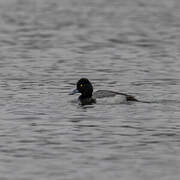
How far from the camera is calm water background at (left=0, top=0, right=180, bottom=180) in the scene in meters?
15.0

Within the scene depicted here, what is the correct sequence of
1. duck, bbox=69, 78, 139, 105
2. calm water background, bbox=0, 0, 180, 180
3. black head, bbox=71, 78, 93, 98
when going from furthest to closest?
black head, bbox=71, 78, 93, 98 < duck, bbox=69, 78, 139, 105 < calm water background, bbox=0, 0, 180, 180

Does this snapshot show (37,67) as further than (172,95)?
Yes

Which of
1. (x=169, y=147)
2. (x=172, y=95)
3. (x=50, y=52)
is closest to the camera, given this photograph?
(x=169, y=147)

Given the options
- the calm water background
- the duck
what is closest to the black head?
the duck

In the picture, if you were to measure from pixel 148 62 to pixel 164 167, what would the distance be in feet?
56.6

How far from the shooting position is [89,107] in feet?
71.9

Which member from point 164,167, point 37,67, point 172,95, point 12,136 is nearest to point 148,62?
point 37,67

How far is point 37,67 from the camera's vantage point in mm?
30359

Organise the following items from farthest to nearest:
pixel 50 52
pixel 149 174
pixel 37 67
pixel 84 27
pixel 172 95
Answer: pixel 84 27 < pixel 50 52 < pixel 37 67 < pixel 172 95 < pixel 149 174

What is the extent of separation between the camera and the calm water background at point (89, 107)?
1502cm

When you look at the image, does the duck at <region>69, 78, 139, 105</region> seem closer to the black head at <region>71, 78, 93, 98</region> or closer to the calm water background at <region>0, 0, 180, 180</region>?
the black head at <region>71, 78, 93, 98</region>

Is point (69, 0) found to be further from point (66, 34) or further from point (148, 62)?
point (148, 62)

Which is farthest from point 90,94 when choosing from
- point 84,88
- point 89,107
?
point 89,107

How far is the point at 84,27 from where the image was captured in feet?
148
